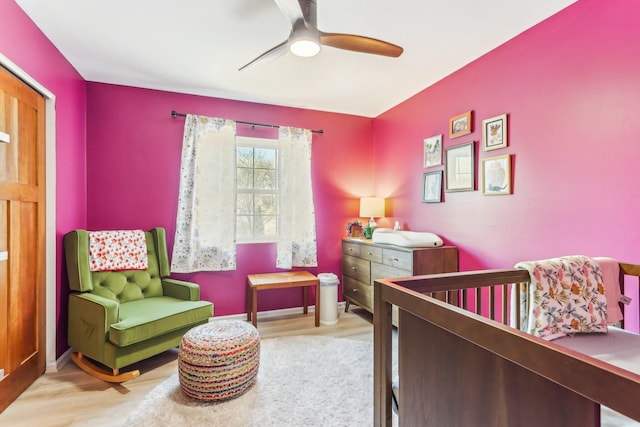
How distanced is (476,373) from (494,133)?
207cm

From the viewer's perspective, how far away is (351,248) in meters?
3.41

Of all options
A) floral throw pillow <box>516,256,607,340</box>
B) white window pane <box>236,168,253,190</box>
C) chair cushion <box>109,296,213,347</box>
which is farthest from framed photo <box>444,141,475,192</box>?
chair cushion <box>109,296,213,347</box>

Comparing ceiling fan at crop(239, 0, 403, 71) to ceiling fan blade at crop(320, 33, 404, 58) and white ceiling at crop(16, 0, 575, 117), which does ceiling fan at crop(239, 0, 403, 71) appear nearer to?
ceiling fan blade at crop(320, 33, 404, 58)

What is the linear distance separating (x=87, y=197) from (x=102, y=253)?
27.1 inches

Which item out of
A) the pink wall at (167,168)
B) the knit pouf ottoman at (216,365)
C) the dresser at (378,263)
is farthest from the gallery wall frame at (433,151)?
the knit pouf ottoman at (216,365)

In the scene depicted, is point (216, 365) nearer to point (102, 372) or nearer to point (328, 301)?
point (102, 372)

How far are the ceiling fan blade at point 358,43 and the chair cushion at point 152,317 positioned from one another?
7.13ft

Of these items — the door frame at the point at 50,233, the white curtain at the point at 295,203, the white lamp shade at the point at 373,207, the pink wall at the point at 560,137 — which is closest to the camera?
the pink wall at the point at 560,137

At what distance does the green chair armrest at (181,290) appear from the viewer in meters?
2.60

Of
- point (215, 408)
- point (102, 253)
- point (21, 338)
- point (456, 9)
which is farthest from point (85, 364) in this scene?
point (456, 9)

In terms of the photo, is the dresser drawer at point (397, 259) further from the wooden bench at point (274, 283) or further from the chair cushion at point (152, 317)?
the chair cushion at point (152, 317)

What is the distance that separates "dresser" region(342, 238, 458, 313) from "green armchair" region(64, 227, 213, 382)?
5.04 feet

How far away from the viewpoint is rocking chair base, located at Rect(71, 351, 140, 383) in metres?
2.06

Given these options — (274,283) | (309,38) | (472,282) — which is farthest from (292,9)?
(274,283)
